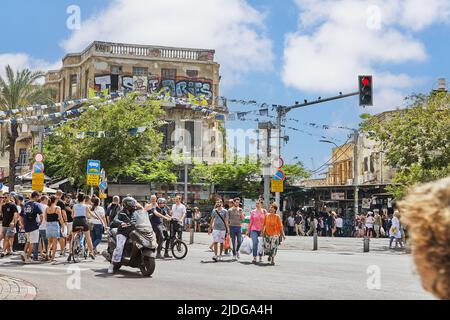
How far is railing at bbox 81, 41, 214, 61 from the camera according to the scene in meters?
46.5

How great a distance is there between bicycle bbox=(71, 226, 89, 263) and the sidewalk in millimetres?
3615

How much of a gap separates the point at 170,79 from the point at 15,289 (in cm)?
3813

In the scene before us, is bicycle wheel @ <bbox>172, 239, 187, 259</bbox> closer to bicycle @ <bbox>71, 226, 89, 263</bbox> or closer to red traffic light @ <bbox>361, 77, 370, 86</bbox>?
bicycle @ <bbox>71, 226, 89, 263</bbox>

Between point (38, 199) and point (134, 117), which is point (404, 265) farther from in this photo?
point (134, 117)

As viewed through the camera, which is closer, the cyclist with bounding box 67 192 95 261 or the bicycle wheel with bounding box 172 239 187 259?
the cyclist with bounding box 67 192 95 261

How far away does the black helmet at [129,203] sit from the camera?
472 inches

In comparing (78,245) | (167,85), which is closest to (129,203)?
(78,245)

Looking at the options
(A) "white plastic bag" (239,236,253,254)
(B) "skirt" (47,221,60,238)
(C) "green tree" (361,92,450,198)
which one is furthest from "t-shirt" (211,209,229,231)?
(C) "green tree" (361,92,450,198)

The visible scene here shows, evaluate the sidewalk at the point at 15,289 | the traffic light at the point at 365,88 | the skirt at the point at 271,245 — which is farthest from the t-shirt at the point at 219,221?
the traffic light at the point at 365,88

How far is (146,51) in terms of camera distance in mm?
47125

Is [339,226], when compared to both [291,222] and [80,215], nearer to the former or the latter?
[291,222]

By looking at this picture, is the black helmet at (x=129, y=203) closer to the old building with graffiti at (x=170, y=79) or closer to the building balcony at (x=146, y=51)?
the old building with graffiti at (x=170, y=79)
